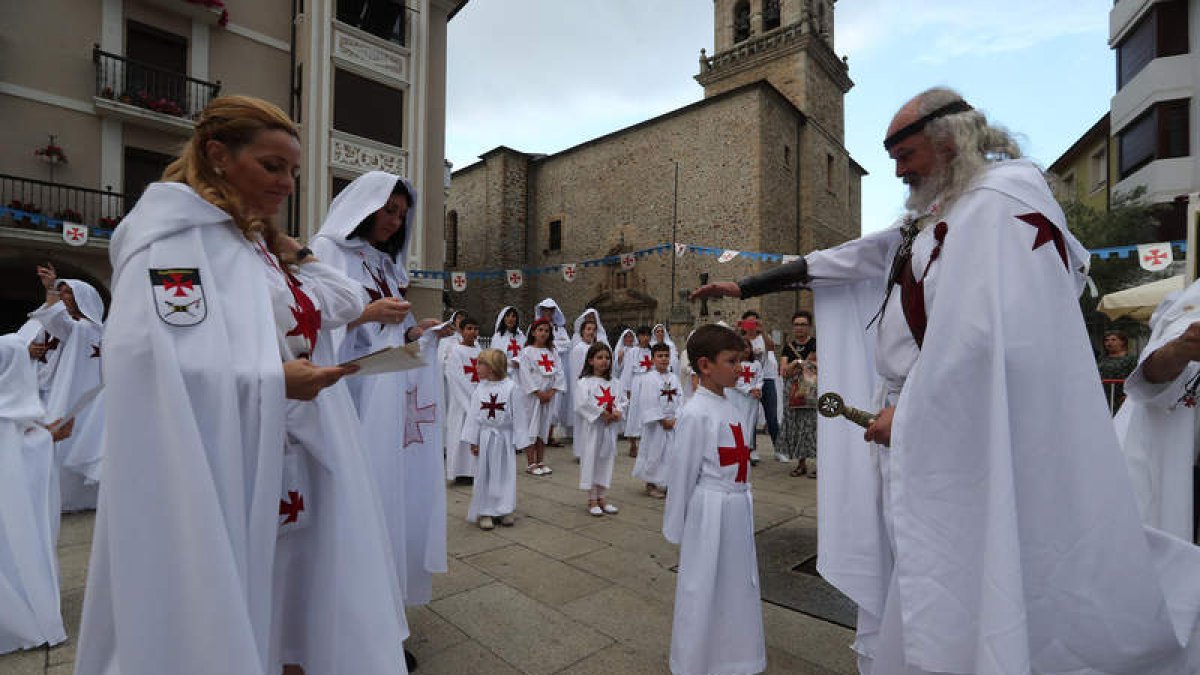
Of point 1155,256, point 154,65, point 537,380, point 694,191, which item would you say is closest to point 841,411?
point 537,380

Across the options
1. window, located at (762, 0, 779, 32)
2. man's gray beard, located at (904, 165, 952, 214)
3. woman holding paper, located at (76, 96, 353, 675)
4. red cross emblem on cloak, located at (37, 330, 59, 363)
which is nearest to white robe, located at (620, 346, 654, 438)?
red cross emblem on cloak, located at (37, 330, 59, 363)

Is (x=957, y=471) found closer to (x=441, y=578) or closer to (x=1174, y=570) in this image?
(x=1174, y=570)

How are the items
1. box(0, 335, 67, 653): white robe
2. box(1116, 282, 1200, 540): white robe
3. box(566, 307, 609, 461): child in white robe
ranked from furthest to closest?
box(566, 307, 609, 461): child in white robe, box(0, 335, 67, 653): white robe, box(1116, 282, 1200, 540): white robe

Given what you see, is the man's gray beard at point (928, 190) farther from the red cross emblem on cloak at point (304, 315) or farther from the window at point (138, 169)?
the window at point (138, 169)

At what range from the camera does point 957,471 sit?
1.77 meters

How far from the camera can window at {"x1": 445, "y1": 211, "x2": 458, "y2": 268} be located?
1371 inches

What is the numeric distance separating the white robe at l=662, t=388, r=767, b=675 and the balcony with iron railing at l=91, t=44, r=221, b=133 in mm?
15063

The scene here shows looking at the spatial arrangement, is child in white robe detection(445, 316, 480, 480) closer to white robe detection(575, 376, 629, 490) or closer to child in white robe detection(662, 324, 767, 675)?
white robe detection(575, 376, 629, 490)

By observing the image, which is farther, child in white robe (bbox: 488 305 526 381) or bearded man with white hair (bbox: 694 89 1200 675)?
child in white robe (bbox: 488 305 526 381)

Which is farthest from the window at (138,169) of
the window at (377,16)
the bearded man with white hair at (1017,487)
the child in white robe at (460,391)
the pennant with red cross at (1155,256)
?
the pennant with red cross at (1155,256)

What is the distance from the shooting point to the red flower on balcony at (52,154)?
13117 mm

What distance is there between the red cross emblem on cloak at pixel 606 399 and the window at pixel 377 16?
15268mm

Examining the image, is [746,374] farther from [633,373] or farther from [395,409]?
[395,409]

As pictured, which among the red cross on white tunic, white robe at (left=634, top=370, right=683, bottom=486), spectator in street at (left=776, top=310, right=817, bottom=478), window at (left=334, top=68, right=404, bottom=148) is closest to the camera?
white robe at (left=634, top=370, right=683, bottom=486)
